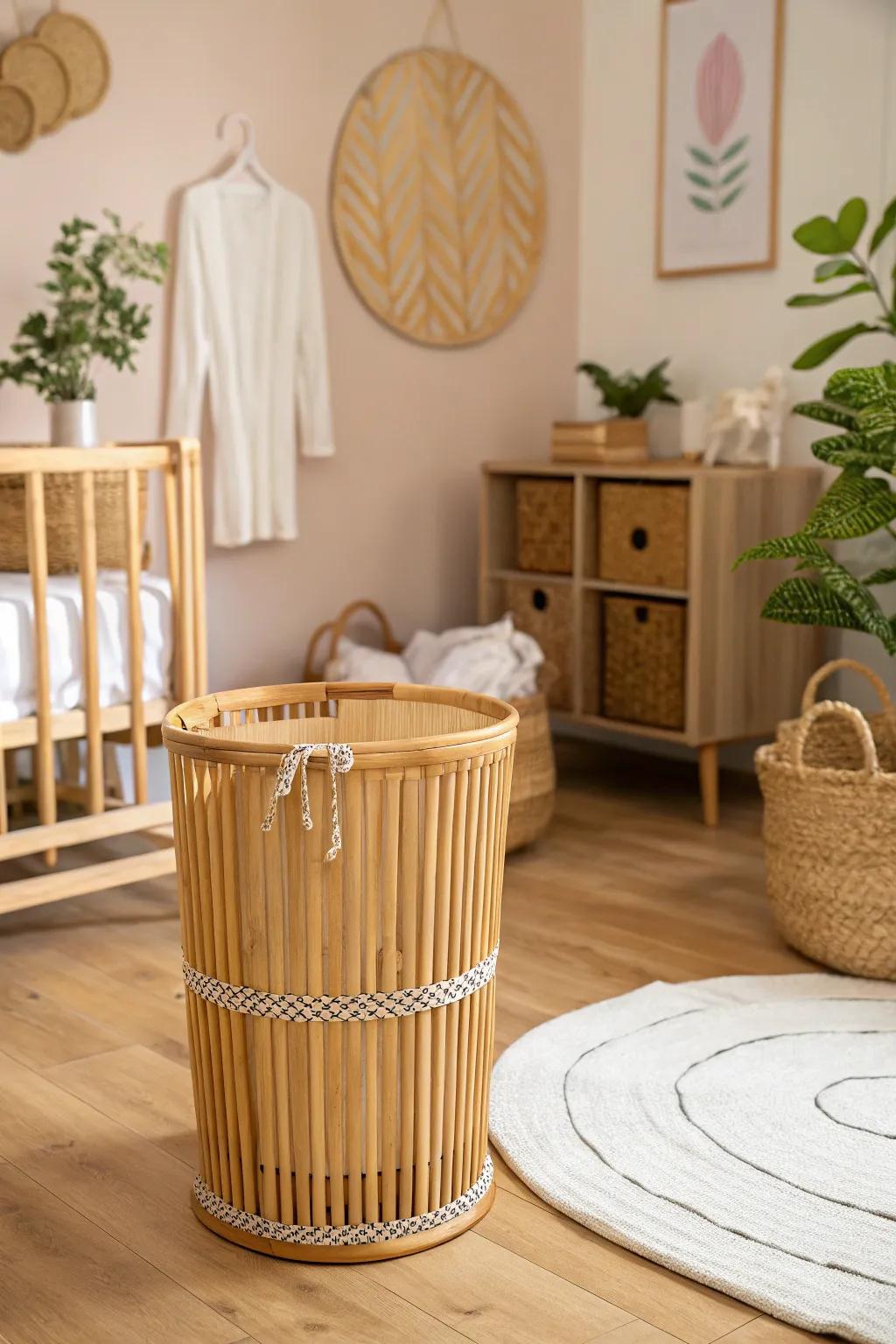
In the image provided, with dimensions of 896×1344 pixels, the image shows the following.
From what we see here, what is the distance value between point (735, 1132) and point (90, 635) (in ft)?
4.26

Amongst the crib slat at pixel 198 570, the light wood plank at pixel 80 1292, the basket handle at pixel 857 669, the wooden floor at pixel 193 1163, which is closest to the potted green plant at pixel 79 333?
the crib slat at pixel 198 570

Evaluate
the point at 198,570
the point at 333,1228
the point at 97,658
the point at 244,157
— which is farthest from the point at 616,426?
the point at 333,1228

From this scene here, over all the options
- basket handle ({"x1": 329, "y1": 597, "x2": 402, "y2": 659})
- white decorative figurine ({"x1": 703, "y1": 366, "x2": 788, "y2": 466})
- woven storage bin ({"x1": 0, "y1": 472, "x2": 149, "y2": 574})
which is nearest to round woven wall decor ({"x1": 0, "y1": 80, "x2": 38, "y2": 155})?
woven storage bin ({"x1": 0, "y1": 472, "x2": 149, "y2": 574})

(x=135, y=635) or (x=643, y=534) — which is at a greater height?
(x=643, y=534)

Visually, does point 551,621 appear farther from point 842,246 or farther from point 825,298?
point 842,246

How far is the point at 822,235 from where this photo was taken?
117 inches

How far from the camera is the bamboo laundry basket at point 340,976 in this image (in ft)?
4.98

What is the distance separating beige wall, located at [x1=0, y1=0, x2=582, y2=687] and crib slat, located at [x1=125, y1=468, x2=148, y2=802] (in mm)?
687

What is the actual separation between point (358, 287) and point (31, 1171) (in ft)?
8.01

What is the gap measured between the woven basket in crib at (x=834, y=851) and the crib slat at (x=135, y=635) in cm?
106

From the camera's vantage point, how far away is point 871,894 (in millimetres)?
2391

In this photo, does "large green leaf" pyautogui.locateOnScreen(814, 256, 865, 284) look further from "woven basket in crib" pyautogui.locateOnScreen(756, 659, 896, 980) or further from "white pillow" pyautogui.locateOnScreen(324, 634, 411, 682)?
"white pillow" pyautogui.locateOnScreen(324, 634, 411, 682)

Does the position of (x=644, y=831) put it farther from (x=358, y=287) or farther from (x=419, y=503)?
(x=358, y=287)

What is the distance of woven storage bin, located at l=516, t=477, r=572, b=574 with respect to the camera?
141 inches
